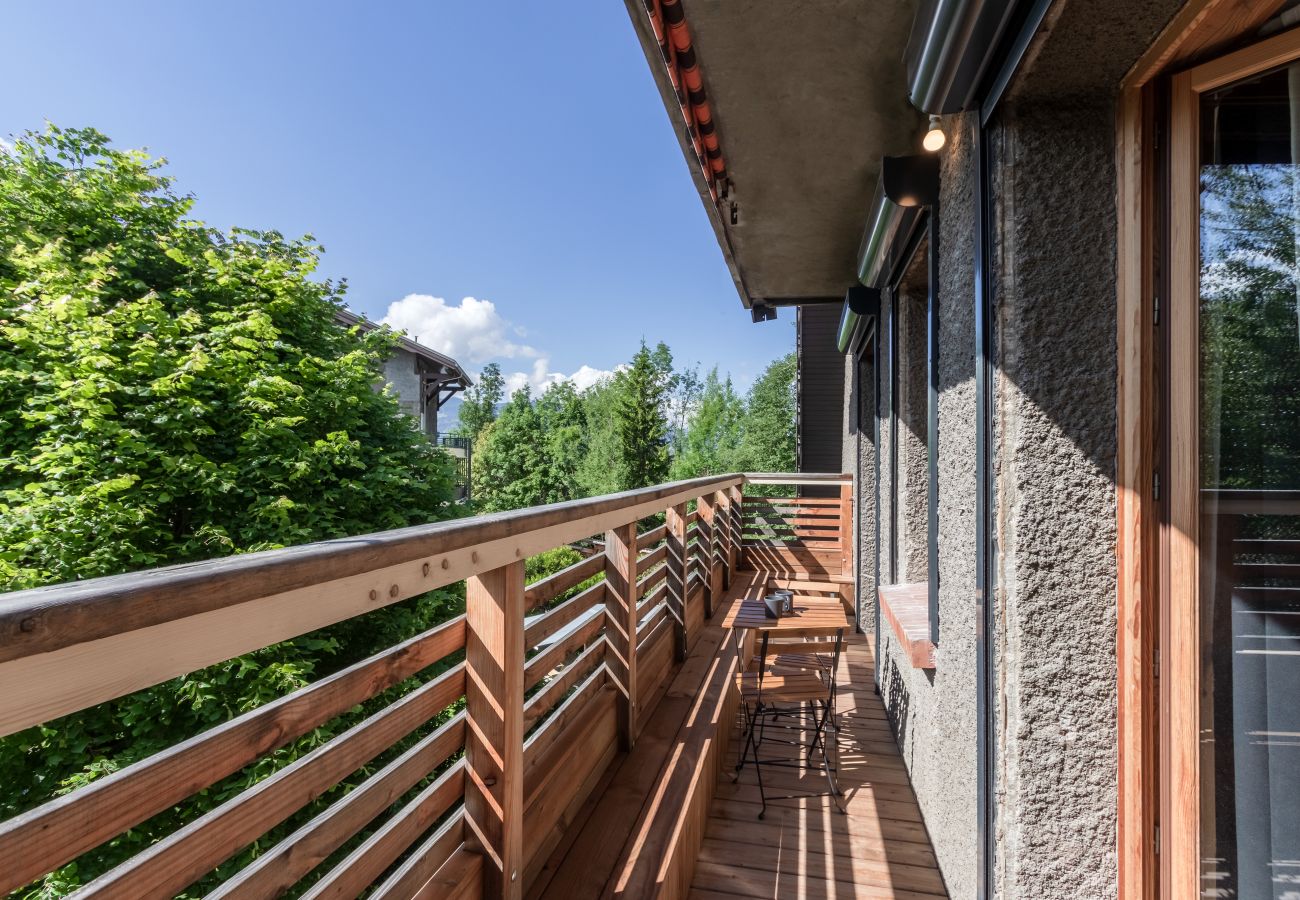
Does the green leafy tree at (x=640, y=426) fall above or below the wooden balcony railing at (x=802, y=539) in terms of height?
above

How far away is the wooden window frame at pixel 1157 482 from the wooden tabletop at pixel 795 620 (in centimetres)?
156

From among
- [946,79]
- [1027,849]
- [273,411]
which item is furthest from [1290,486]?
[273,411]

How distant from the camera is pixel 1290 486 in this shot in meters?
0.90

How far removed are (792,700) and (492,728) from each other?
1855mm

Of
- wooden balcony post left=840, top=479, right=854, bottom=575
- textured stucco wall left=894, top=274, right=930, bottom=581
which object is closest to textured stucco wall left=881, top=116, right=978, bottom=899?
textured stucco wall left=894, top=274, right=930, bottom=581

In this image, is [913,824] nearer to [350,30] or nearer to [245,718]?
[245,718]

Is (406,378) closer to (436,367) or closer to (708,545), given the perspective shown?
(436,367)

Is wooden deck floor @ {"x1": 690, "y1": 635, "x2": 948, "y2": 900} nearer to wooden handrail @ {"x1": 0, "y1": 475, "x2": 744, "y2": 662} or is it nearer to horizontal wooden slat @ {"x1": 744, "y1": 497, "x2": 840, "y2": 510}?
wooden handrail @ {"x1": 0, "y1": 475, "x2": 744, "y2": 662}

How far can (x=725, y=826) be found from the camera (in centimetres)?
231

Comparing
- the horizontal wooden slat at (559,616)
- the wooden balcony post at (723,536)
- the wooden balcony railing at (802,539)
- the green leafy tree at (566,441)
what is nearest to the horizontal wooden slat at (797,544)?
the wooden balcony railing at (802,539)

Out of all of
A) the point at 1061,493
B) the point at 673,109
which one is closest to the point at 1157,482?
the point at 1061,493

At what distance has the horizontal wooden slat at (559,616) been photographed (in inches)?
63.6

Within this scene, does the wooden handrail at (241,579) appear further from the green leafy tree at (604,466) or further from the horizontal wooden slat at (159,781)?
the green leafy tree at (604,466)

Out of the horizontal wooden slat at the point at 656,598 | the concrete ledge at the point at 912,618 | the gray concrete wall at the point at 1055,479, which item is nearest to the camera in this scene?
the gray concrete wall at the point at 1055,479
